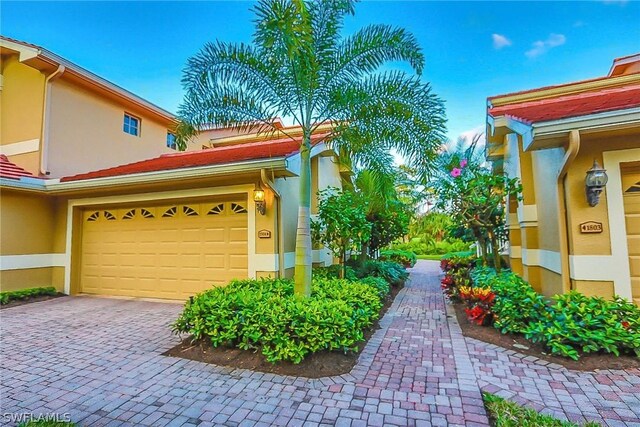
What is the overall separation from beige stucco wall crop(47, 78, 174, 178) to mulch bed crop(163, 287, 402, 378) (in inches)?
322

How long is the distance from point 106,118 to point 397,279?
36.7 feet

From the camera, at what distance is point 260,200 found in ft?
20.8

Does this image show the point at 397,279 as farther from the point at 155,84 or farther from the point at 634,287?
the point at 155,84

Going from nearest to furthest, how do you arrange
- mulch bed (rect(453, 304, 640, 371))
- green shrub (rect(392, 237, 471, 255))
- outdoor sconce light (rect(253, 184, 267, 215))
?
mulch bed (rect(453, 304, 640, 371)) → outdoor sconce light (rect(253, 184, 267, 215)) → green shrub (rect(392, 237, 471, 255))

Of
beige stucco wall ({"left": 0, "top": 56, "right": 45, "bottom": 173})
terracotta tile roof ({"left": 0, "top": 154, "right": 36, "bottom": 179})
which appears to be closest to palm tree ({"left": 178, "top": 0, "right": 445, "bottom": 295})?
terracotta tile roof ({"left": 0, "top": 154, "right": 36, "bottom": 179})

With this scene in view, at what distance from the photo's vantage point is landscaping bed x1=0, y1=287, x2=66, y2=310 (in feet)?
24.0

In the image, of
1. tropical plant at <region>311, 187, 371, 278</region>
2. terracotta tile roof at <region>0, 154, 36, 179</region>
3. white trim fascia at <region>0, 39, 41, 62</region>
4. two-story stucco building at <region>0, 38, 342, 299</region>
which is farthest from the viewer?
white trim fascia at <region>0, 39, 41, 62</region>

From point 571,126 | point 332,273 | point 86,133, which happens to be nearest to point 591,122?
point 571,126

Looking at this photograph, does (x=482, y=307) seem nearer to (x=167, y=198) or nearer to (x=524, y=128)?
(x=524, y=128)

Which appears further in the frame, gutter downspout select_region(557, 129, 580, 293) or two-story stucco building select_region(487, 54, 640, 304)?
gutter downspout select_region(557, 129, 580, 293)

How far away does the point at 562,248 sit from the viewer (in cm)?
462

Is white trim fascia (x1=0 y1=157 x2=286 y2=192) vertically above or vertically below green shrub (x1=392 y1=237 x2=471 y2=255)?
above
